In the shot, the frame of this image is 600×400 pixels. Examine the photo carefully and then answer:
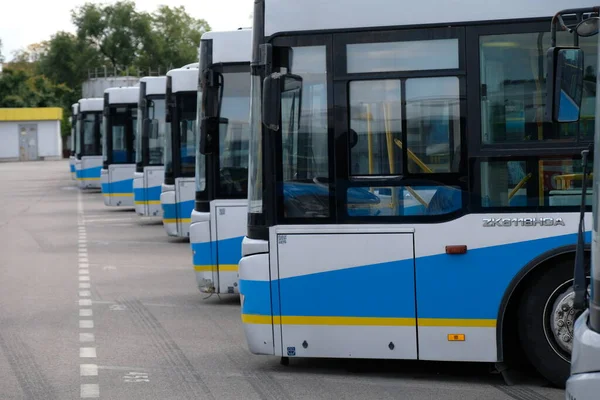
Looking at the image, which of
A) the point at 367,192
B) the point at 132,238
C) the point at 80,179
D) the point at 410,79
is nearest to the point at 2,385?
the point at 367,192

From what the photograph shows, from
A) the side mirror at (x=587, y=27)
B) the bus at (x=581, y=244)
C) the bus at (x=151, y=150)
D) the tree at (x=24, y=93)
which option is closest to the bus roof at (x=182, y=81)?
the bus at (x=151, y=150)

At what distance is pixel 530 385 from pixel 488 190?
1.44 meters

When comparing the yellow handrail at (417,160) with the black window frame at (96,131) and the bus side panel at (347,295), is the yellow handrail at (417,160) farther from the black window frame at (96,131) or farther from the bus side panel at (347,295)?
the black window frame at (96,131)

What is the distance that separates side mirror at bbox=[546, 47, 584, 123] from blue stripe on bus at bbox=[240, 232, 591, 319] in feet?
8.00

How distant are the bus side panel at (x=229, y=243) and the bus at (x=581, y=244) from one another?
613 centimetres

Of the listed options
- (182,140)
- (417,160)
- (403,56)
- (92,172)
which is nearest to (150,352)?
(417,160)

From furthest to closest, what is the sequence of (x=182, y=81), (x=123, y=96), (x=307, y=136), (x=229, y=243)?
1. (x=123, y=96)
2. (x=182, y=81)
3. (x=229, y=243)
4. (x=307, y=136)

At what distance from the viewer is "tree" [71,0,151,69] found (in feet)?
374

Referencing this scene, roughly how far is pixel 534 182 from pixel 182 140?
1277cm

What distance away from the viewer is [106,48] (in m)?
114

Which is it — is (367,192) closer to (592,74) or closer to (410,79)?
(410,79)

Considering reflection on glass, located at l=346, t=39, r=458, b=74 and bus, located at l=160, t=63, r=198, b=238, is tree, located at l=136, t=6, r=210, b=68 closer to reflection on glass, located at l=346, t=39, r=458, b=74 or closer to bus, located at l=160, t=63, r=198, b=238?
bus, located at l=160, t=63, r=198, b=238

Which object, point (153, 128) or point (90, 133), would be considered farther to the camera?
point (90, 133)

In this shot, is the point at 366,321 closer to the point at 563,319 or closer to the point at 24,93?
the point at 563,319
